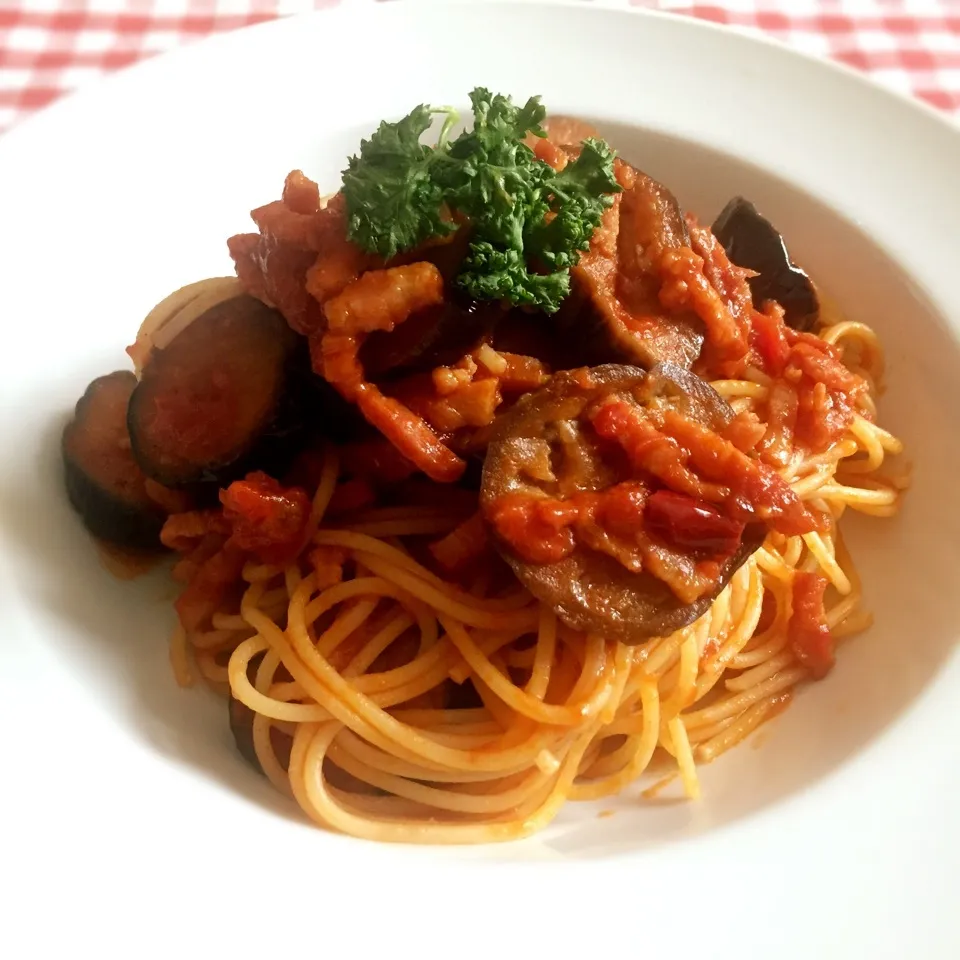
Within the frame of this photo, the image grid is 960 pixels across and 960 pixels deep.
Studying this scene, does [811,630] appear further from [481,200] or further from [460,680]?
[481,200]

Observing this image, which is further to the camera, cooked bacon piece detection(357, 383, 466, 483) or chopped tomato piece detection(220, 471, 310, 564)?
chopped tomato piece detection(220, 471, 310, 564)

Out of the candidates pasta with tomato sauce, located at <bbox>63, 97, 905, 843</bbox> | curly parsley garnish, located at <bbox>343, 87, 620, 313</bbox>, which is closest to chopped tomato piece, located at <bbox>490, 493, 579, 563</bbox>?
pasta with tomato sauce, located at <bbox>63, 97, 905, 843</bbox>

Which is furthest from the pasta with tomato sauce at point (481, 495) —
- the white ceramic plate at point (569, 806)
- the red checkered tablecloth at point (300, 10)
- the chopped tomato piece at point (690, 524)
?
the red checkered tablecloth at point (300, 10)

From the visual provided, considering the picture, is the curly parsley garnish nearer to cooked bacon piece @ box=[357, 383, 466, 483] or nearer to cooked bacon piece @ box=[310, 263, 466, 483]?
cooked bacon piece @ box=[310, 263, 466, 483]

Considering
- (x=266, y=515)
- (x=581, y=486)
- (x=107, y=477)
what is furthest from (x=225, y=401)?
(x=581, y=486)

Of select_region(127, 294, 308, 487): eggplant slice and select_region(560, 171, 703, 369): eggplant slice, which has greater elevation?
select_region(560, 171, 703, 369): eggplant slice

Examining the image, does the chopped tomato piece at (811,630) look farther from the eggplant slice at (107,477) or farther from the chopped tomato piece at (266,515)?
the eggplant slice at (107,477)
